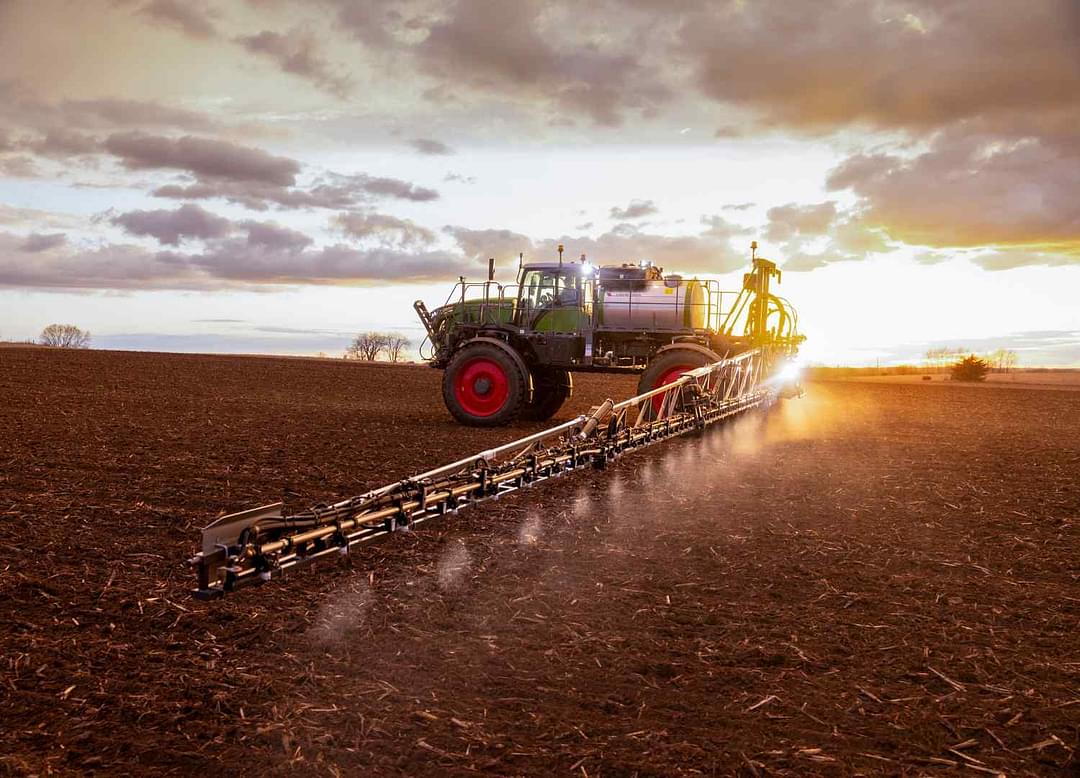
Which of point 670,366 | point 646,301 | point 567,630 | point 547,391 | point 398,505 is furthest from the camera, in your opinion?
point 547,391

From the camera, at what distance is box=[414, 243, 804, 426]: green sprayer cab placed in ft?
55.8

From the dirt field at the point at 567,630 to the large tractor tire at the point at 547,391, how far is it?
19.7ft

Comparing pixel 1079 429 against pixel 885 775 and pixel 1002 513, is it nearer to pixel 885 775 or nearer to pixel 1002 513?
pixel 1002 513

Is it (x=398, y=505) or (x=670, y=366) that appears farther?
(x=670, y=366)

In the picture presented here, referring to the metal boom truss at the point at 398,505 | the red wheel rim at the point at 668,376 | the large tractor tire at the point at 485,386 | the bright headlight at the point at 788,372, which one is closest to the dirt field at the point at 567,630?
the metal boom truss at the point at 398,505

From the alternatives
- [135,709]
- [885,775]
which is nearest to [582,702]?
[885,775]

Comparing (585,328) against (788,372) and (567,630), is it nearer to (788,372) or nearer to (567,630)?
(788,372)

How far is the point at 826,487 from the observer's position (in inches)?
454

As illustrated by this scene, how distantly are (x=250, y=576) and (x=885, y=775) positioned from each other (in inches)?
144

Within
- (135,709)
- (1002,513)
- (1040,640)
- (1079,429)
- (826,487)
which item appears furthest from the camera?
(1079,429)

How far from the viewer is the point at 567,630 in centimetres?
587

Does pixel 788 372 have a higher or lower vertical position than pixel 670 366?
lower

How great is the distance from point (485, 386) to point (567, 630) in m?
11.5

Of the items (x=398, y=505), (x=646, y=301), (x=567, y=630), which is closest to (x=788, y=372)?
(x=646, y=301)
